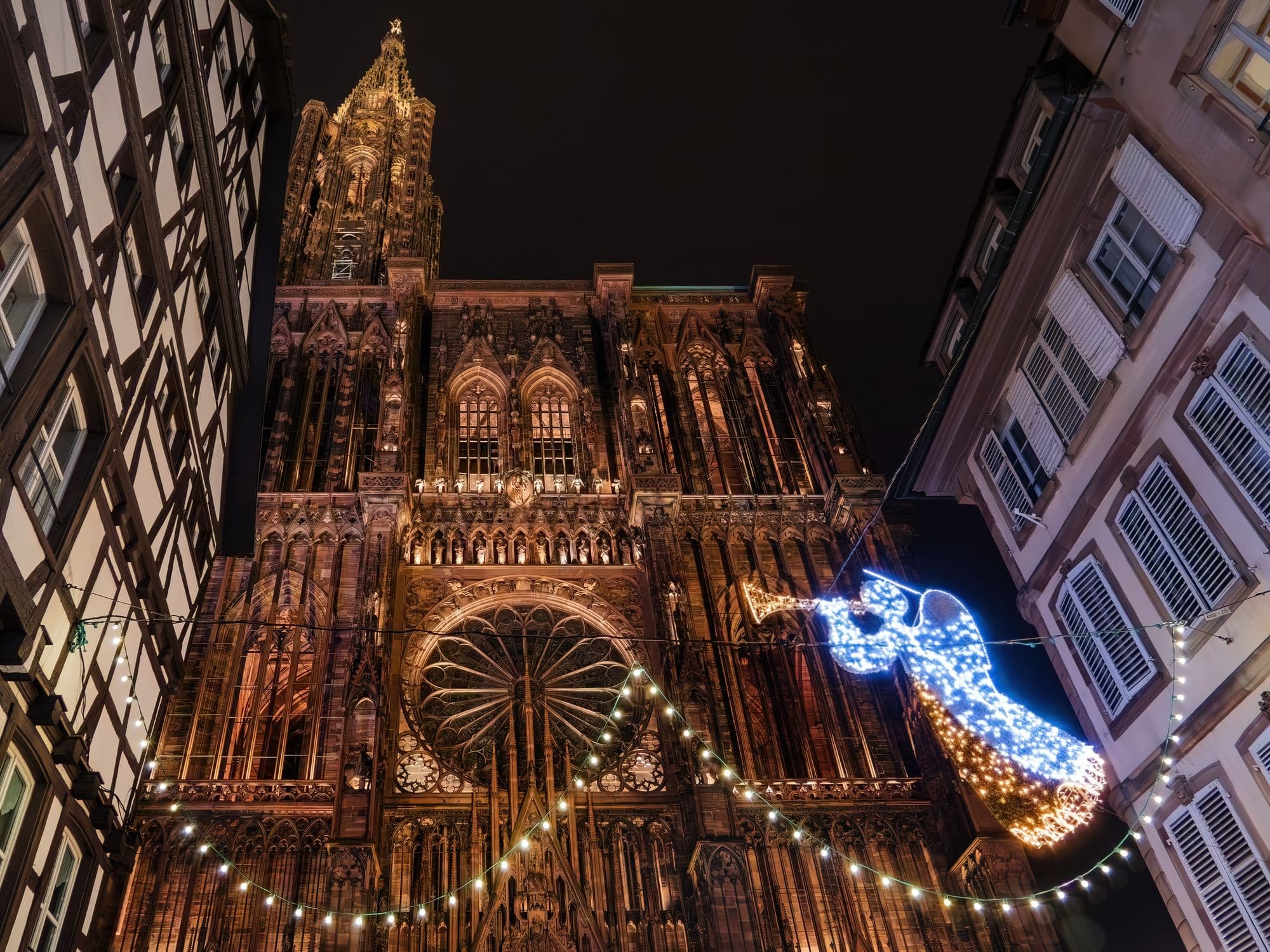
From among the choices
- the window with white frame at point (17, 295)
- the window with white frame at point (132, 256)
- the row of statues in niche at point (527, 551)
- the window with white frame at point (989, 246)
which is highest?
the window with white frame at point (989, 246)

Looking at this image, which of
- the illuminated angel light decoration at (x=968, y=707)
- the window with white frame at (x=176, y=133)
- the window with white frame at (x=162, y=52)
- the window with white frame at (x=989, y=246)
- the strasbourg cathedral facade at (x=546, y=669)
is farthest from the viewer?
the window with white frame at (x=989, y=246)

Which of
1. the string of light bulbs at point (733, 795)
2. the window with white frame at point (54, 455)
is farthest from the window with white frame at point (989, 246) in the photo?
the window with white frame at point (54, 455)

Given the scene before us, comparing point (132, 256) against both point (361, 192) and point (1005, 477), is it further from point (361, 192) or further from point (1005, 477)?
point (361, 192)

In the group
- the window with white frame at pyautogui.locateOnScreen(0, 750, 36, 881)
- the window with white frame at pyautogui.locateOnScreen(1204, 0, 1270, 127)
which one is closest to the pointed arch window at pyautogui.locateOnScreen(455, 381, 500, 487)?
Answer: the window with white frame at pyautogui.locateOnScreen(0, 750, 36, 881)

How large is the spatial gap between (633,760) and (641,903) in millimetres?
3243

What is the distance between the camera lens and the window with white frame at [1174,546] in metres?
12.0

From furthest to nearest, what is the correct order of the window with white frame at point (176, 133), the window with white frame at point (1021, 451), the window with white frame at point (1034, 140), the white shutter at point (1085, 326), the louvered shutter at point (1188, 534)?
the window with white frame at point (1034, 140) → the window with white frame at point (1021, 451) → the white shutter at point (1085, 326) → the window with white frame at point (176, 133) → the louvered shutter at point (1188, 534)

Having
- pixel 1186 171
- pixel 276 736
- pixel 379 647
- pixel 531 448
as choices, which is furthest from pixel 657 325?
Result: pixel 1186 171

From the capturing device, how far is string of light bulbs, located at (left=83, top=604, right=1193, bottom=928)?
14117mm

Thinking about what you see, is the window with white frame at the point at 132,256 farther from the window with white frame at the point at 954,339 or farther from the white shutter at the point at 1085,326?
the window with white frame at the point at 954,339

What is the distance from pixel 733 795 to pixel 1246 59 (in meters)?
13.9

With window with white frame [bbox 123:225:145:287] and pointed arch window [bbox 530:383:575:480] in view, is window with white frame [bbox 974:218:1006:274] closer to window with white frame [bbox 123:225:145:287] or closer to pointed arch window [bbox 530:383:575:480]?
pointed arch window [bbox 530:383:575:480]

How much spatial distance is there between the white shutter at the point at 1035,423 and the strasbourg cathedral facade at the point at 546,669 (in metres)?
6.63

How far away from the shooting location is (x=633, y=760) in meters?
20.4
